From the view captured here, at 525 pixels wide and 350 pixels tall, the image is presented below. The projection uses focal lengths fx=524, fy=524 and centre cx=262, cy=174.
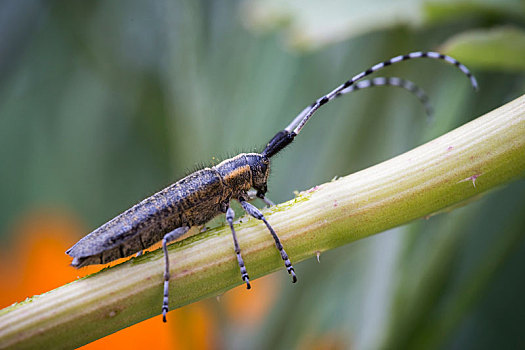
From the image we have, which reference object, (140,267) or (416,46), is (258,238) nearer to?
(140,267)

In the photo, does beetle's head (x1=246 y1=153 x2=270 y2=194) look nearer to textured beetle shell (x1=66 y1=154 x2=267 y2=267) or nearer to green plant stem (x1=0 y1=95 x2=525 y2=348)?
textured beetle shell (x1=66 y1=154 x2=267 y2=267)

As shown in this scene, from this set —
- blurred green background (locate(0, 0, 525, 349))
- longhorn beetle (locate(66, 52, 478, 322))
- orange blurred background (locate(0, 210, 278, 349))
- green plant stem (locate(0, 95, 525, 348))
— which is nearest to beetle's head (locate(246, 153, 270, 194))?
longhorn beetle (locate(66, 52, 478, 322))

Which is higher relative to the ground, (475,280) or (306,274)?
(306,274)

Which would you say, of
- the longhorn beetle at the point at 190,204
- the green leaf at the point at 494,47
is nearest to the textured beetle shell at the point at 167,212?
the longhorn beetle at the point at 190,204

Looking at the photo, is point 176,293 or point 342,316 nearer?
point 176,293

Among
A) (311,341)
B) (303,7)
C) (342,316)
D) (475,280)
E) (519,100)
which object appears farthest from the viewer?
(342,316)

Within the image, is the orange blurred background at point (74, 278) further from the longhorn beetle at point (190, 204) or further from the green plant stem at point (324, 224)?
the green plant stem at point (324, 224)

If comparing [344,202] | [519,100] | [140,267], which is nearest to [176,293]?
[140,267]
